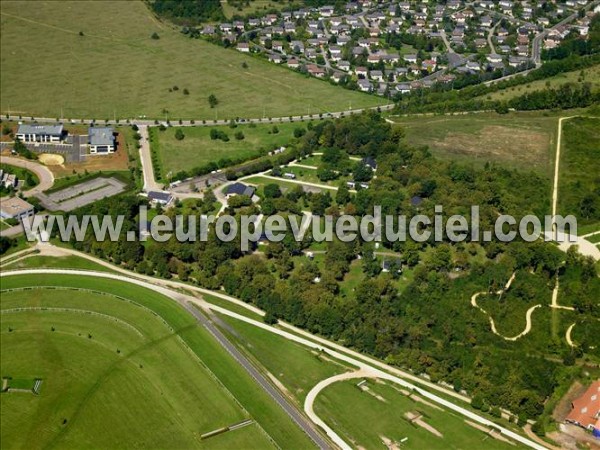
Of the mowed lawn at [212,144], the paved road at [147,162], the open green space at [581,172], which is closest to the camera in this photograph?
the open green space at [581,172]

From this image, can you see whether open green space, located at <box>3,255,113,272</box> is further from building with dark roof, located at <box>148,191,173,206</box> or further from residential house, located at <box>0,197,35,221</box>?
building with dark roof, located at <box>148,191,173,206</box>

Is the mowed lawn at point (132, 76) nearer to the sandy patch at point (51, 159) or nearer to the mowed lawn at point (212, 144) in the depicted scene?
the mowed lawn at point (212, 144)

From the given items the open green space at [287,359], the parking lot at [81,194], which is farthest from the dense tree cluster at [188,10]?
the open green space at [287,359]

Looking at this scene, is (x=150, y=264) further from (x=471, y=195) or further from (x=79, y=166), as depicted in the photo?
(x=471, y=195)

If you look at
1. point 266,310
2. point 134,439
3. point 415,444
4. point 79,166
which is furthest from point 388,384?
point 79,166

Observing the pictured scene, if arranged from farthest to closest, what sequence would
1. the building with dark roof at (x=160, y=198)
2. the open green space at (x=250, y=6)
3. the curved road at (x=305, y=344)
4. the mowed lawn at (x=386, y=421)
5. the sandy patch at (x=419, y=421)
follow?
the open green space at (x=250, y=6)
the building with dark roof at (x=160, y=198)
the curved road at (x=305, y=344)
the sandy patch at (x=419, y=421)
the mowed lawn at (x=386, y=421)

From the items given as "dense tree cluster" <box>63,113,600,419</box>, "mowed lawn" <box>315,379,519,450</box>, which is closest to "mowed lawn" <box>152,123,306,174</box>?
"dense tree cluster" <box>63,113,600,419</box>

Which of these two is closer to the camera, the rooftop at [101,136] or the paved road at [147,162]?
the paved road at [147,162]
